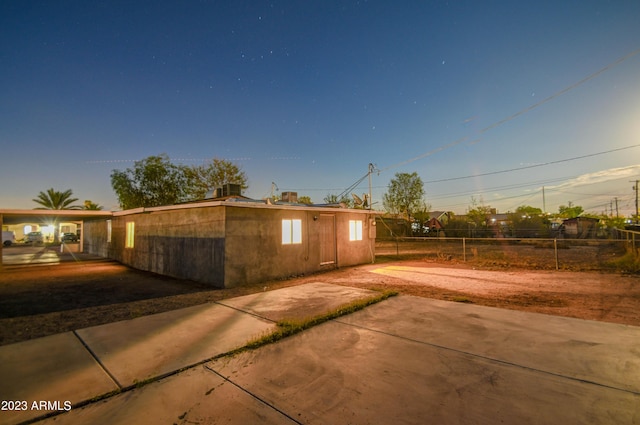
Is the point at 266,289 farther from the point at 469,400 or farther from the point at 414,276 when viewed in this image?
the point at 469,400

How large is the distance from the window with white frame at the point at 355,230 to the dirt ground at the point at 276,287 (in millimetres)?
2117

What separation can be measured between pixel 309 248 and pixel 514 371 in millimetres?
8632

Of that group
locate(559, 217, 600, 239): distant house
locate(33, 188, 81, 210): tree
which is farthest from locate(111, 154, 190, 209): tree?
locate(559, 217, 600, 239): distant house

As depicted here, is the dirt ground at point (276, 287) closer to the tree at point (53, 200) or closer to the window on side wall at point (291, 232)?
the window on side wall at point (291, 232)

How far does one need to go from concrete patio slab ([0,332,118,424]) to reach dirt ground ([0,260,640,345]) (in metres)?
1.08

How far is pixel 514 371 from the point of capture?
346 centimetres

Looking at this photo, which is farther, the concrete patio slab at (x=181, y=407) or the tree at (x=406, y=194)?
the tree at (x=406, y=194)

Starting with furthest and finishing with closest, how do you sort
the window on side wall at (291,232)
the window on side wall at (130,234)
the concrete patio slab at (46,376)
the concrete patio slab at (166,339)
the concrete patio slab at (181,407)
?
the window on side wall at (130,234) < the window on side wall at (291,232) < the concrete patio slab at (166,339) < the concrete patio slab at (46,376) < the concrete patio slab at (181,407)

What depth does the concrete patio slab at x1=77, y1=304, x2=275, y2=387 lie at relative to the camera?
3.65 m

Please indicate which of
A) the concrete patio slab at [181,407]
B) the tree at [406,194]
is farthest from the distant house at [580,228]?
the concrete patio slab at [181,407]

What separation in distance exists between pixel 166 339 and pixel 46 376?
1.43 m

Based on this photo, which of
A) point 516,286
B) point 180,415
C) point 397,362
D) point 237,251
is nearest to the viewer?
point 180,415

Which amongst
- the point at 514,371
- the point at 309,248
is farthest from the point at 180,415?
the point at 309,248

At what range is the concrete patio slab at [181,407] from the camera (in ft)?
8.64
